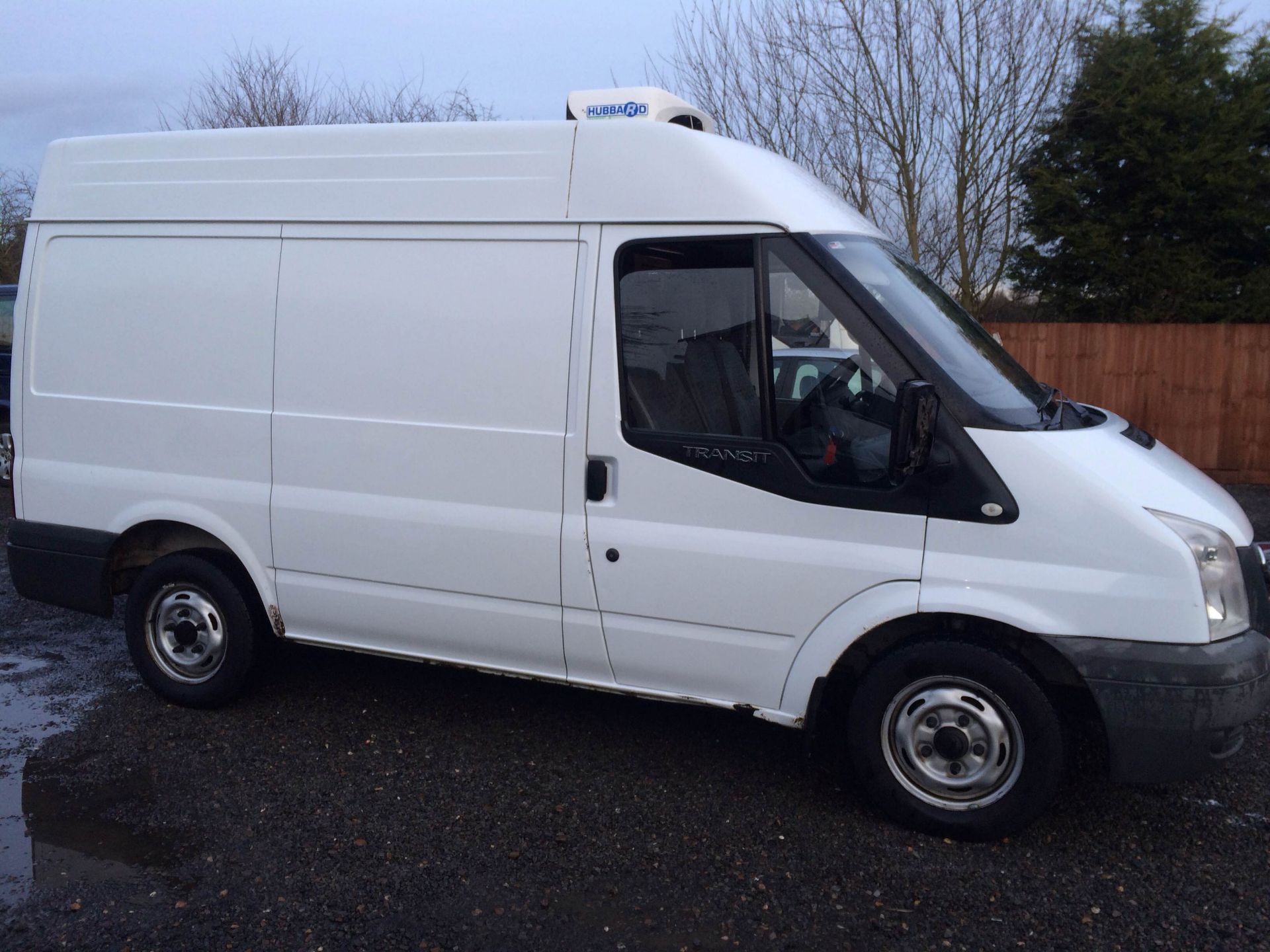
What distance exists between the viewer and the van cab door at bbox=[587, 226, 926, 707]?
379 centimetres

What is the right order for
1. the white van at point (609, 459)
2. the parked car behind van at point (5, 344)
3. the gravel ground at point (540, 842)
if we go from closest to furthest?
1. the gravel ground at point (540, 842)
2. the white van at point (609, 459)
3. the parked car behind van at point (5, 344)

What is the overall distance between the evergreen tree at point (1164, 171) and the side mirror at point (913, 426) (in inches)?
510

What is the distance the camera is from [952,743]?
149 inches

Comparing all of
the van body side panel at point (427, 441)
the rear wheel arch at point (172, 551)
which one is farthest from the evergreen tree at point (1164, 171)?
the rear wheel arch at point (172, 551)

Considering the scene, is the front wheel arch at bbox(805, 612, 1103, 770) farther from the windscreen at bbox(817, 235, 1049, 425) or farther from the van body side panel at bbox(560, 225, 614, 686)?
the van body side panel at bbox(560, 225, 614, 686)

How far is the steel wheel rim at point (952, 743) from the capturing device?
3754mm

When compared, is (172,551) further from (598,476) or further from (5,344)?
(5,344)

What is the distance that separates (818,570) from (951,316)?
1203 millimetres

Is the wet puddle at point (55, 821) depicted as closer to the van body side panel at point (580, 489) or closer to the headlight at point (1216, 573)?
the van body side panel at point (580, 489)

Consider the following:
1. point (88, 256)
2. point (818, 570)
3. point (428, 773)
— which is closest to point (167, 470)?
point (88, 256)

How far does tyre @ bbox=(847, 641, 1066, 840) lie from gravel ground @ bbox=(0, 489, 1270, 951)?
141 millimetres

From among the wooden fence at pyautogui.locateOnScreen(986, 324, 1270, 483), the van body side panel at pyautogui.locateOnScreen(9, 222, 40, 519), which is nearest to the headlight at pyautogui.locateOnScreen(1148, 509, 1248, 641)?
the van body side panel at pyautogui.locateOnScreen(9, 222, 40, 519)

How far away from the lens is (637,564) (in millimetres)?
4074

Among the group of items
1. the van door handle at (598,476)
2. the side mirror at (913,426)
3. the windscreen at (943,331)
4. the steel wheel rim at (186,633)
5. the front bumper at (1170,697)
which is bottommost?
the steel wheel rim at (186,633)
